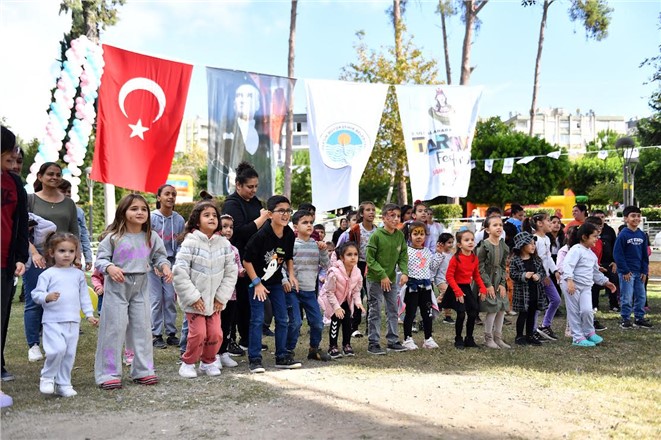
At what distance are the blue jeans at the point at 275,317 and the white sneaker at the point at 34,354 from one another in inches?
86.9

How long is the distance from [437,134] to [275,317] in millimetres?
8424

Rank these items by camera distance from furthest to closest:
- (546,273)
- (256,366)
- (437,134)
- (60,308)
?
(437,134), (546,273), (256,366), (60,308)

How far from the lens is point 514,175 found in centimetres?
4116

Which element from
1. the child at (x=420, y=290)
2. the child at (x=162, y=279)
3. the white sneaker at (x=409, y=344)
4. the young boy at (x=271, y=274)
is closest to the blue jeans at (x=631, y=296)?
the child at (x=420, y=290)

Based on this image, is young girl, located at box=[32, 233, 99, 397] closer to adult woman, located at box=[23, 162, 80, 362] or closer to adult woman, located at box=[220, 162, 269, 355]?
adult woman, located at box=[23, 162, 80, 362]

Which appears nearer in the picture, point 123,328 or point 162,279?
point 123,328

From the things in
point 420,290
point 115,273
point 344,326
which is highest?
point 115,273

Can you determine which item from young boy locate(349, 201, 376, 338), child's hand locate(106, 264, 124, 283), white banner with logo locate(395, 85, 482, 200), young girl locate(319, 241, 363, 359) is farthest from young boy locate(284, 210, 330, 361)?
white banner with logo locate(395, 85, 482, 200)

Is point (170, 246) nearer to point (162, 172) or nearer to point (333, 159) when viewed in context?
point (162, 172)

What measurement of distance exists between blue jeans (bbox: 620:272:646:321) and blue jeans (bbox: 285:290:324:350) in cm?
456

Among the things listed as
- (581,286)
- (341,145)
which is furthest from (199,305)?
(341,145)

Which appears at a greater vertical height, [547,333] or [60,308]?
[60,308]

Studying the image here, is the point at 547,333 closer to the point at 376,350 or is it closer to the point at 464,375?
the point at 376,350

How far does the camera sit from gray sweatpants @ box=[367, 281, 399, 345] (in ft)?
23.7
